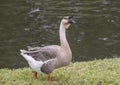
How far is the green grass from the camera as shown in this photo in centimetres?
1037

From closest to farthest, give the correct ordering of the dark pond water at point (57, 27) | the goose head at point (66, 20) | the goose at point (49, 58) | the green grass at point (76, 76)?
the goose at point (49, 58), the goose head at point (66, 20), the green grass at point (76, 76), the dark pond water at point (57, 27)

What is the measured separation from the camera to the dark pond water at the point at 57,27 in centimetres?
1819

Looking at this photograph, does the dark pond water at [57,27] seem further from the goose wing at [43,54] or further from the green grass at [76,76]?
the goose wing at [43,54]

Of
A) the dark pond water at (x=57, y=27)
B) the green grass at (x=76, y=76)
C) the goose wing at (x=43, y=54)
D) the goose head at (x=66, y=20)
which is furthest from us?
the dark pond water at (x=57, y=27)

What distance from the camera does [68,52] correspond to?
33.0 feet

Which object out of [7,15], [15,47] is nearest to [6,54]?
[15,47]

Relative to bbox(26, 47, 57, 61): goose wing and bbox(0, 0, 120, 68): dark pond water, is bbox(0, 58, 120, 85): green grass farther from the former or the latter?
bbox(0, 0, 120, 68): dark pond water

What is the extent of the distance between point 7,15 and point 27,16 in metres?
1.16

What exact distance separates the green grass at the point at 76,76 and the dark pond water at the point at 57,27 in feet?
16.0

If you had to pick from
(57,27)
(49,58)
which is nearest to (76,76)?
(49,58)

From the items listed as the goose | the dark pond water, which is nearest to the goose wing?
the goose

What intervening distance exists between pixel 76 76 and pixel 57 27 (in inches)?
413

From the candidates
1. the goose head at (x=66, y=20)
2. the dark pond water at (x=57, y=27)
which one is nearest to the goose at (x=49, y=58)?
the goose head at (x=66, y=20)

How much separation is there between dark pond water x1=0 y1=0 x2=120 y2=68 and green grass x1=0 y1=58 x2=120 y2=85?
16.0ft
